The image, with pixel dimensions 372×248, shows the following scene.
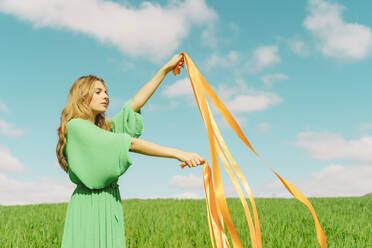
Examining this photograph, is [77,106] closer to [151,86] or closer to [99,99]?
[99,99]

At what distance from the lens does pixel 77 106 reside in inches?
117

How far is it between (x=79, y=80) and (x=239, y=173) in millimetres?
1579

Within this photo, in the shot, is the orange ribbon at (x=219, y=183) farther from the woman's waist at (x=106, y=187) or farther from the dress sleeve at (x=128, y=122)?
the woman's waist at (x=106, y=187)

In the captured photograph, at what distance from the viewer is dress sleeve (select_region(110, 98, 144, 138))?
3277 millimetres

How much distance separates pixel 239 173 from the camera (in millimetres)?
2863

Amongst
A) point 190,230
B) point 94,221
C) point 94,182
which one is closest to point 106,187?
point 94,182

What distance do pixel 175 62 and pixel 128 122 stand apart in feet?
2.40

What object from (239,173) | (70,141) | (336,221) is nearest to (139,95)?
(70,141)

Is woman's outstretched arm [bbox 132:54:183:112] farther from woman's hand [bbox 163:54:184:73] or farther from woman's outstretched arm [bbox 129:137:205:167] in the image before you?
woman's outstretched arm [bbox 129:137:205:167]

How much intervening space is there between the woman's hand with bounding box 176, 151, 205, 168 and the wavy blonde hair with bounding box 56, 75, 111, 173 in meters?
0.97

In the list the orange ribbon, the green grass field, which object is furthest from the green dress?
the green grass field

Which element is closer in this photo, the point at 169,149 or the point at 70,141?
the point at 169,149

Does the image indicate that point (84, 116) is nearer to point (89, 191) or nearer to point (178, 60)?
point (89, 191)

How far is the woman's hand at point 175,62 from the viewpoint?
3.39 meters
